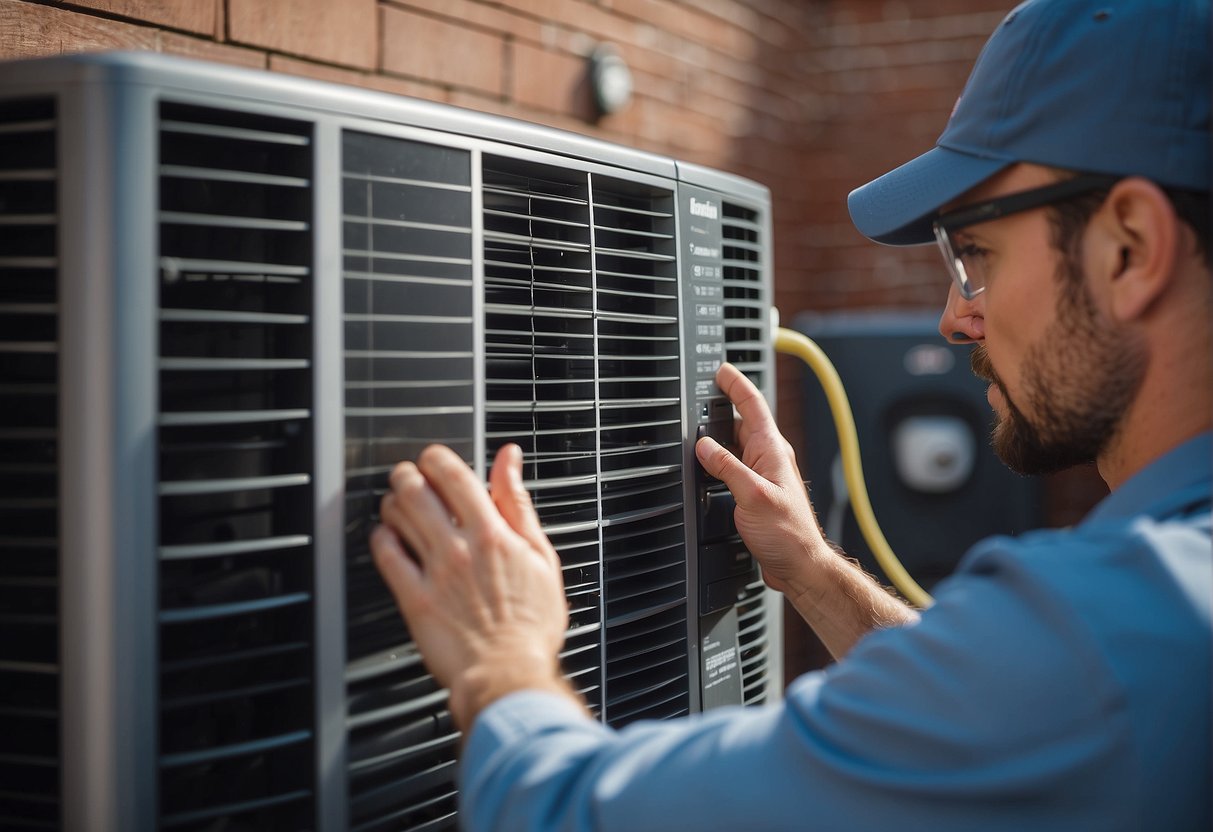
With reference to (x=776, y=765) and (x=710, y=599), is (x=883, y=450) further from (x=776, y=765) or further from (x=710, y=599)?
(x=776, y=765)

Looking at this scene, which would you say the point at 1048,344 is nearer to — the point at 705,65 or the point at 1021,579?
the point at 1021,579

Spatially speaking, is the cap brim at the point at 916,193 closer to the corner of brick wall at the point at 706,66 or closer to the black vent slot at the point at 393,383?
the black vent slot at the point at 393,383

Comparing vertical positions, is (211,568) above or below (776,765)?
above

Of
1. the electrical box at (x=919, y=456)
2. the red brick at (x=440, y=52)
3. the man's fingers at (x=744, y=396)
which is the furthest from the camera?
the electrical box at (x=919, y=456)

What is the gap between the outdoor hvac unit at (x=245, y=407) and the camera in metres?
0.68

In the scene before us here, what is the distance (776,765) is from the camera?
2.23ft

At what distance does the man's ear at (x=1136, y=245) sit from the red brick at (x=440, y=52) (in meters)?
1.13

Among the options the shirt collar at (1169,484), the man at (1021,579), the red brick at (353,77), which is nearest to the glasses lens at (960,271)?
the man at (1021,579)

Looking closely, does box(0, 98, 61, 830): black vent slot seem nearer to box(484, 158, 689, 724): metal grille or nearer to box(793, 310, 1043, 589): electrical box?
box(484, 158, 689, 724): metal grille

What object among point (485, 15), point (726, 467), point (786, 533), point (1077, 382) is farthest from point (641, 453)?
point (485, 15)

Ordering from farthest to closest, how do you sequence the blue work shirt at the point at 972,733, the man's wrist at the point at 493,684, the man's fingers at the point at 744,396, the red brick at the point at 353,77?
1. the red brick at the point at 353,77
2. the man's fingers at the point at 744,396
3. the man's wrist at the point at 493,684
4. the blue work shirt at the point at 972,733

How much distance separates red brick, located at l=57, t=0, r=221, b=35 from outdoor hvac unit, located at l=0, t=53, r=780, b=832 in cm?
55

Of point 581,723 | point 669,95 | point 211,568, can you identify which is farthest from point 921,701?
point 669,95

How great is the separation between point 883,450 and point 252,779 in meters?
2.20
